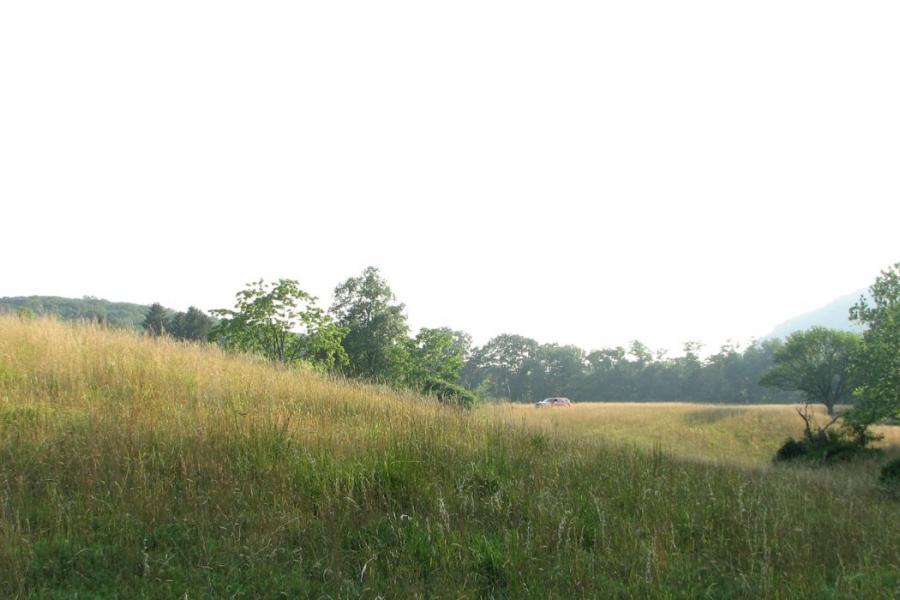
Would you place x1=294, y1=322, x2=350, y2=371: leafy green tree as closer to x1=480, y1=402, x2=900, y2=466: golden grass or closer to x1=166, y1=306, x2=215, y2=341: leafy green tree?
x1=480, y1=402, x2=900, y2=466: golden grass

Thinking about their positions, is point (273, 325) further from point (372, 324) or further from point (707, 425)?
point (707, 425)

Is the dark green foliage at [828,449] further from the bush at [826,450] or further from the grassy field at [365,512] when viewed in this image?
the grassy field at [365,512]

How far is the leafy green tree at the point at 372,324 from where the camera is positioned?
40.8 m

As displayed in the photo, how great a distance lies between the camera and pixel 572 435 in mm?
9352

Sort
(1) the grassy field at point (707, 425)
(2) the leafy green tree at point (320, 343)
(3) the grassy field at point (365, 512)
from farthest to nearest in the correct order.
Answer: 1. (1) the grassy field at point (707, 425)
2. (2) the leafy green tree at point (320, 343)
3. (3) the grassy field at point (365, 512)

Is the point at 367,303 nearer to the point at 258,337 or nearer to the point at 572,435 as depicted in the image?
the point at 258,337

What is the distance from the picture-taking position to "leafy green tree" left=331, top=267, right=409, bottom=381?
40.8 metres

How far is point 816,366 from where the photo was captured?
47.2 metres

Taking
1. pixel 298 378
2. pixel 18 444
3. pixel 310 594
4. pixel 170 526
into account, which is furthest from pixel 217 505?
pixel 298 378

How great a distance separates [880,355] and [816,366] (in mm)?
27043

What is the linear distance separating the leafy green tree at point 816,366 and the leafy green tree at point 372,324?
31790 mm

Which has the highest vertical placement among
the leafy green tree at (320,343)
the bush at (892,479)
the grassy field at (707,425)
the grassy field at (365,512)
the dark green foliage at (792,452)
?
the leafy green tree at (320,343)

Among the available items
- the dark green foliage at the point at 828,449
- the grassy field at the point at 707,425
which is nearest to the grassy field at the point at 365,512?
the dark green foliage at the point at 828,449

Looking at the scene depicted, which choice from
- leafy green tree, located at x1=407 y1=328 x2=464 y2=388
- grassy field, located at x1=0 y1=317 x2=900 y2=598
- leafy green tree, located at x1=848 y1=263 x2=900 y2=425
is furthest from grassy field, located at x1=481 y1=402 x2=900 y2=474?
grassy field, located at x1=0 y1=317 x2=900 y2=598
